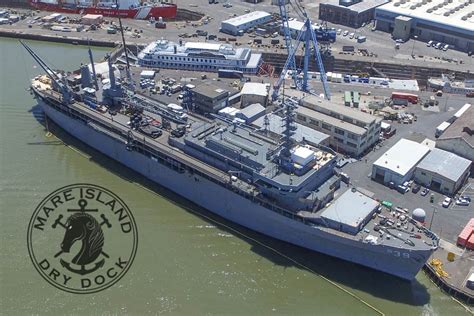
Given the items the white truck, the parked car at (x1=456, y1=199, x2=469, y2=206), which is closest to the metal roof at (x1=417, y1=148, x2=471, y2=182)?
the parked car at (x1=456, y1=199, x2=469, y2=206)

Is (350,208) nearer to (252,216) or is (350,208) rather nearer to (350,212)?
(350,212)

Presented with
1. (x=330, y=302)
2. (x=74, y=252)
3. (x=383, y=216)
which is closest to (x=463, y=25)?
(x=383, y=216)

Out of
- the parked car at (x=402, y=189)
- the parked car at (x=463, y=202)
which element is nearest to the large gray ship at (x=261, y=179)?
the parked car at (x=402, y=189)

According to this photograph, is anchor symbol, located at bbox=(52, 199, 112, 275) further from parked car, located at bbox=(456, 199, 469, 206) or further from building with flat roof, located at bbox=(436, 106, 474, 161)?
building with flat roof, located at bbox=(436, 106, 474, 161)

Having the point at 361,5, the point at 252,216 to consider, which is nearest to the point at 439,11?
the point at 361,5

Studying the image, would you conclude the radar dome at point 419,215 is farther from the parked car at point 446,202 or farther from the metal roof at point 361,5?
the metal roof at point 361,5

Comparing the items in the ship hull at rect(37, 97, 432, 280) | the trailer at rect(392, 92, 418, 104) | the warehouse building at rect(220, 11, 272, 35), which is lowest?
the ship hull at rect(37, 97, 432, 280)
